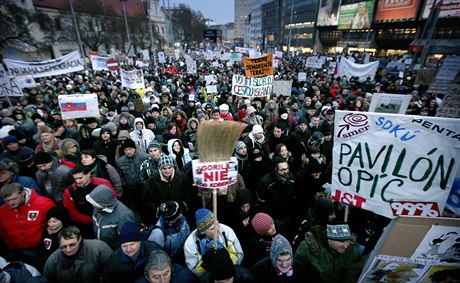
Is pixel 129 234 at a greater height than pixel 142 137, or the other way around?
pixel 129 234


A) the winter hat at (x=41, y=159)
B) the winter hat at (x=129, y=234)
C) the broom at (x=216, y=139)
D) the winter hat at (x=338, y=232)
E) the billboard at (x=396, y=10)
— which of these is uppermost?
the billboard at (x=396, y=10)

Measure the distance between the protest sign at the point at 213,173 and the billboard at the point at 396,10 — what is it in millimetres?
48160

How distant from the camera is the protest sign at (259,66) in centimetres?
816

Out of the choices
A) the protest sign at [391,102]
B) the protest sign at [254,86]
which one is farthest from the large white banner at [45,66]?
the protest sign at [391,102]

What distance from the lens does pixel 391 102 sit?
658 centimetres

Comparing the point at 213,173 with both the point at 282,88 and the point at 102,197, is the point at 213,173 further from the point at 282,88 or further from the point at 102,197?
the point at 282,88

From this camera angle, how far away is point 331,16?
175 ft

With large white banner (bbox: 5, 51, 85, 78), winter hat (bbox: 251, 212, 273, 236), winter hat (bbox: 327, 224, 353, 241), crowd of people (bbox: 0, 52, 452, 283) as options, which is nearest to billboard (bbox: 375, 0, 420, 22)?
crowd of people (bbox: 0, 52, 452, 283)

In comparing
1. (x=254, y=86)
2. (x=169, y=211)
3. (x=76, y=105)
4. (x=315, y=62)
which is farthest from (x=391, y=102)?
(x=315, y=62)

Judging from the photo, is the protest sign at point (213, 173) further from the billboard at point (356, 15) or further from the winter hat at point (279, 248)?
the billboard at point (356, 15)

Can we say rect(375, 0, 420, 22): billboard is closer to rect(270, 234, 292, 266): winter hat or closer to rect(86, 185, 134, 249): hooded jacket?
rect(270, 234, 292, 266): winter hat

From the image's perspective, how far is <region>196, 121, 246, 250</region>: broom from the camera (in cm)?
237

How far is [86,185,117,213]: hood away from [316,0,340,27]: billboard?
61.4 metres

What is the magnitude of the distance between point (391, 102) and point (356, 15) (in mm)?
50398
